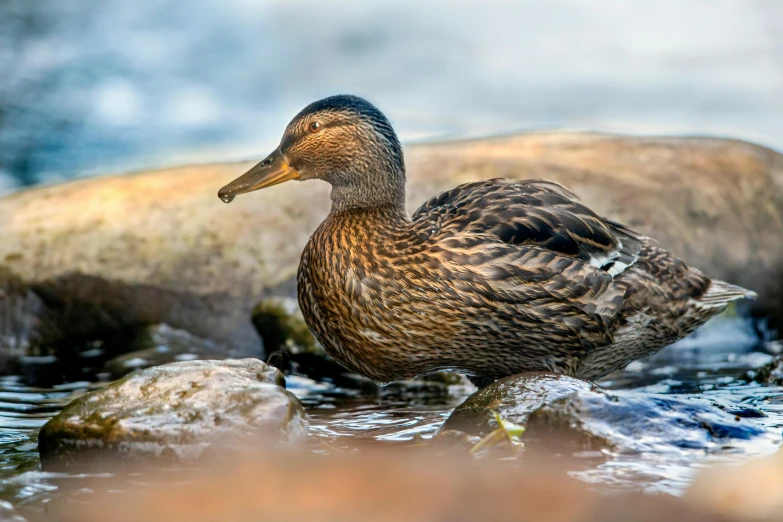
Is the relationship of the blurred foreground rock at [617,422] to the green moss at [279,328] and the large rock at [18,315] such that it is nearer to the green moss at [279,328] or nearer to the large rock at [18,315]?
the green moss at [279,328]

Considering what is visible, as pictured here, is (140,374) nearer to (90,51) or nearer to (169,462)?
(169,462)

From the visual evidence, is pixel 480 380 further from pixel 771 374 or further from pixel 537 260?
pixel 771 374

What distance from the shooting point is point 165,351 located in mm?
6664

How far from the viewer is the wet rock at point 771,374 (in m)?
5.48

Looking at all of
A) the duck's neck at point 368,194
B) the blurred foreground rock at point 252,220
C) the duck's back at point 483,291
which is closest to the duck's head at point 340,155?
the duck's neck at point 368,194

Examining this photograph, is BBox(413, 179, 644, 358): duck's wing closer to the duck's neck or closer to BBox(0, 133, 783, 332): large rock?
the duck's neck

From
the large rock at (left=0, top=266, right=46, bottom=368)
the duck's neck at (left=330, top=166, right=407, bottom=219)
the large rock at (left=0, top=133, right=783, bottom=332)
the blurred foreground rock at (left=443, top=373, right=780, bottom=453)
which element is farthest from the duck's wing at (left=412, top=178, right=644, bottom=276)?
the large rock at (left=0, top=266, right=46, bottom=368)

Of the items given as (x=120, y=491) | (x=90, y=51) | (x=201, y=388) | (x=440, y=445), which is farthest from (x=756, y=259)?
(x=90, y=51)

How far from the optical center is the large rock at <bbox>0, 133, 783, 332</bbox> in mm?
7031

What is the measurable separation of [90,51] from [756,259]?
9057mm

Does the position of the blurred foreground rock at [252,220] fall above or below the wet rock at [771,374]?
above

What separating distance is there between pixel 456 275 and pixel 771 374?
205 cm

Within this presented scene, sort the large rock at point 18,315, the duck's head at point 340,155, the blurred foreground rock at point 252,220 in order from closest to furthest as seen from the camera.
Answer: the duck's head at point 340,155
the large rock at point 18,315
the blurred foreground rock at point 252,220

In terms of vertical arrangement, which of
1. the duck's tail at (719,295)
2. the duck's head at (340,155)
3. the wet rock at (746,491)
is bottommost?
the wet rock at (746,491)
